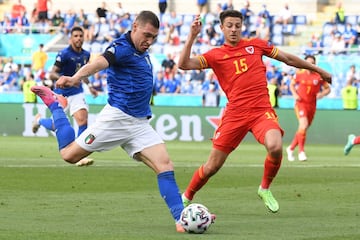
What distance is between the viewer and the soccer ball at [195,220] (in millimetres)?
10781

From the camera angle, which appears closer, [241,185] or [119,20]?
[241,185]

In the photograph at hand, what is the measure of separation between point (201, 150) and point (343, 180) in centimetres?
1015

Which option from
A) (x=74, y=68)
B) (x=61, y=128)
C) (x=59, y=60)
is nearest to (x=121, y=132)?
(x=61, y=128)

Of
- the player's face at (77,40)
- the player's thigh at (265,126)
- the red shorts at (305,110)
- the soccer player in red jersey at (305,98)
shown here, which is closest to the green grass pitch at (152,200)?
the soccer player in red jersey at (305,98)

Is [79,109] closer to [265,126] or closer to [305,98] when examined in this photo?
[305,98]

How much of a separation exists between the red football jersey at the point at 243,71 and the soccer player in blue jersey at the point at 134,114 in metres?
2.02

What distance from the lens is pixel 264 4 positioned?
4328cm

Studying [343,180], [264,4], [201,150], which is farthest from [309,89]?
[264,4]

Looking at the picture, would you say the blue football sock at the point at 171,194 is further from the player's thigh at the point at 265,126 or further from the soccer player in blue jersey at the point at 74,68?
the soccer player in blue jersey at the point at 74,68

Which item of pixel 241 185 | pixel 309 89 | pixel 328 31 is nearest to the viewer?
pixel 241 185

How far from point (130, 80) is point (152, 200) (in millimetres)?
3507

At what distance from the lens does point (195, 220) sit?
10.8 metres

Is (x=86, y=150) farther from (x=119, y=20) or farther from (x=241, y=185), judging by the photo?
(x=119, y=20)

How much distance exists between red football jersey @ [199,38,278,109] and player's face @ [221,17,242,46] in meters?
0.10
